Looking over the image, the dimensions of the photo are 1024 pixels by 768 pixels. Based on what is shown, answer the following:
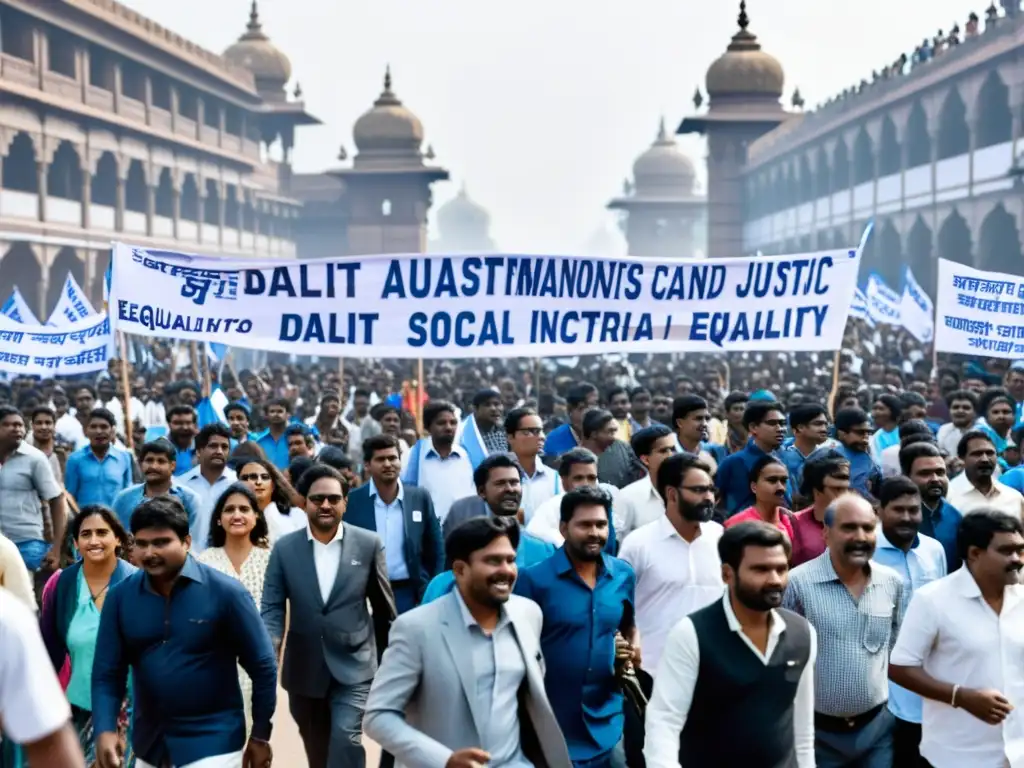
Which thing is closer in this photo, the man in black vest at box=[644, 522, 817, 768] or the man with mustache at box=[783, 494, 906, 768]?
the man in black vest at box=[644, 522, 817, 768]

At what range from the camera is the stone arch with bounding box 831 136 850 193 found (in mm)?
39219

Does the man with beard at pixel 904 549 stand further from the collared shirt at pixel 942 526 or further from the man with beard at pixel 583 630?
the man with beard at pixel 583 630

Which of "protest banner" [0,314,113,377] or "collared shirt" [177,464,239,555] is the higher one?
"protest banner" [0,314,113,377]

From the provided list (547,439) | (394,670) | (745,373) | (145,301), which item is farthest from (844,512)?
(745,373)

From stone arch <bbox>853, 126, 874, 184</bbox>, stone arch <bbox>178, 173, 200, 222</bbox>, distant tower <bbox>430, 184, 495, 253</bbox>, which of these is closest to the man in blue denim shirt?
stone arch <bbox>853, 126, 874, 184</bbox>

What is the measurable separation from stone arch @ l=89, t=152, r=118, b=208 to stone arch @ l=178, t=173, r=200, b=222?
13.5 ft

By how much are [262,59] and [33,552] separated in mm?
47192

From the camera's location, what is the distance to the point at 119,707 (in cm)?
437

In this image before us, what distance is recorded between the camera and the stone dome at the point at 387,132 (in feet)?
166

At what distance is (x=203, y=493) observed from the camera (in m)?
7.36

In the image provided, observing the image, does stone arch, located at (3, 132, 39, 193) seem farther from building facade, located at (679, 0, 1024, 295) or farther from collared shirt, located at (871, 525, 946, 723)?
collared shirt, located at (871, 525, 946, 723)

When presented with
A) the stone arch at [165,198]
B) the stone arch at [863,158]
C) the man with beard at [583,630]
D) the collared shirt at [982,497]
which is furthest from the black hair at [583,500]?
the stone arch at [165,198]

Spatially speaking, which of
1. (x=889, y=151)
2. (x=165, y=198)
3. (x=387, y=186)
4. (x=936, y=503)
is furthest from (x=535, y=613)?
(x=387, y=186)

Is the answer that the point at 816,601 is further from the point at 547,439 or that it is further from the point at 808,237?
the point at 808,237
